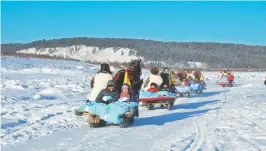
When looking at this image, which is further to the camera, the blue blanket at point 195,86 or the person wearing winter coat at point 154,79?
the blue blanket at point 195,86

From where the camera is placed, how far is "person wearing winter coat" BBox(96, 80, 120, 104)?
481 inches

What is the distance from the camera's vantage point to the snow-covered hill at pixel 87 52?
18475 centimetres

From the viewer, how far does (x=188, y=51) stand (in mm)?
175125

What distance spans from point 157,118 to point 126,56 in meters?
169

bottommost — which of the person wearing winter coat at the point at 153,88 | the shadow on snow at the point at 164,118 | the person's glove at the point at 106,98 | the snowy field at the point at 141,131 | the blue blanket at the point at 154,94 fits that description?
the shadow on snow at the point at 164,118

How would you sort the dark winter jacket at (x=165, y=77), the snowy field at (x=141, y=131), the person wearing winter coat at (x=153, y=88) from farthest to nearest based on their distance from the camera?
the dark winter jacket at (x=165, y=77)
the person wearing winter coat at (x=153, y=88)
the snowy field at (x=141, y=131)

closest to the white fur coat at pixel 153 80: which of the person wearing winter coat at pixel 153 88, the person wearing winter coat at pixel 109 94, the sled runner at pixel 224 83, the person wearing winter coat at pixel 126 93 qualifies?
the person wearing winter coat at pixel 153 88

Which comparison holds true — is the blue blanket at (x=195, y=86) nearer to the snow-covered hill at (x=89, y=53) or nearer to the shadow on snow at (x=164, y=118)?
the shadow on snow at (x=164, y=118)

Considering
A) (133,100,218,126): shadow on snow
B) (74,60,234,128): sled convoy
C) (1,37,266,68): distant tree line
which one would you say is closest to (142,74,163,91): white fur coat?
(74,60,234,128): sled convoy

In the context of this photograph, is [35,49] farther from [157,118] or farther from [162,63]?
[157,118]

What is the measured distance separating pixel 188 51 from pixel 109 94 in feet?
540

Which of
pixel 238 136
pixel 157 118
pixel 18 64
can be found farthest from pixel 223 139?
pixel 18 64

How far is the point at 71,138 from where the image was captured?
1012cm

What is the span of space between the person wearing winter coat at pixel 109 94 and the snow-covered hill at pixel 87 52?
553ft
